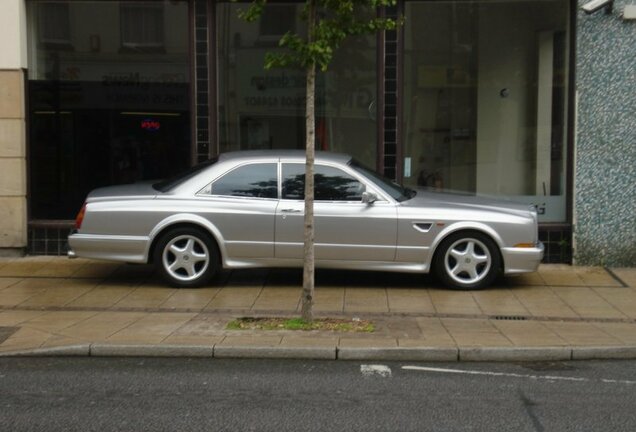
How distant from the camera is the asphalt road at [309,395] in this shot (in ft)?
18.8

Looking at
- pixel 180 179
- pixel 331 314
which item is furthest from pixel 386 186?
pixel 180 179

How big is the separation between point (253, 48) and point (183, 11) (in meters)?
1.15

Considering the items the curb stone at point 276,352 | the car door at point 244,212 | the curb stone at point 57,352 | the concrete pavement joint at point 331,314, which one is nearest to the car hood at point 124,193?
the car door at point 244,212

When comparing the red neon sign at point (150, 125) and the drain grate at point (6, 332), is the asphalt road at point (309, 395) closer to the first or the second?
the drain grate at point (6, 332)

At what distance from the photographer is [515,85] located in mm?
12805

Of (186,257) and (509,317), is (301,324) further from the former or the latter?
(186,257)

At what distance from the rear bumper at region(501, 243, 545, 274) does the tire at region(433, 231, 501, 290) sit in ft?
0.31

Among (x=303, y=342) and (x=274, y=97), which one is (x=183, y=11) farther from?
(x=303, y=342)

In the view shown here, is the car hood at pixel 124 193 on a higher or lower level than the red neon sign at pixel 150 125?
lower

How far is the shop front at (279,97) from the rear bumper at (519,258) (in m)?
2.40

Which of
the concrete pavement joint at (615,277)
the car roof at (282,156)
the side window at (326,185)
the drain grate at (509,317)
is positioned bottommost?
the drain grate at (509,317)

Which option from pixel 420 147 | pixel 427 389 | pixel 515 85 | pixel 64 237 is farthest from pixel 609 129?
pixel 64 237


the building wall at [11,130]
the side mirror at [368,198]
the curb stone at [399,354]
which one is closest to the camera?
the curb stone at [399,354]

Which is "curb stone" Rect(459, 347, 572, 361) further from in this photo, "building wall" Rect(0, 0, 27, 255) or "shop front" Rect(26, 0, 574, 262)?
"building wall" Rect(0, 0, 27, 255)
